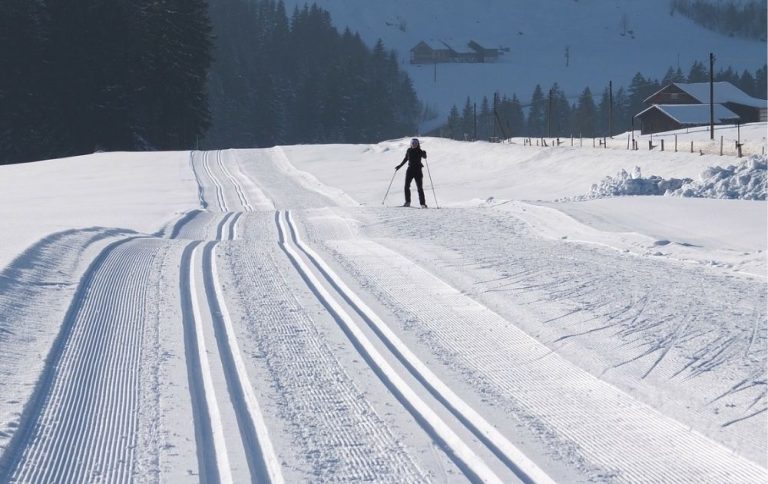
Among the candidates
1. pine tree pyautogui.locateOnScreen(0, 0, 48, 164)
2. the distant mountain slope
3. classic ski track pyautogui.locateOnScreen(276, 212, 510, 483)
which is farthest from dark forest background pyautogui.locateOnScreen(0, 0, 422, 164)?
the distant mountain slope

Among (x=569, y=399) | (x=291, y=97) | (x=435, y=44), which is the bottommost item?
(x=569, y=399)

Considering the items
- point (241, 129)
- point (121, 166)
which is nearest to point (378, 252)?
point (121, 166)

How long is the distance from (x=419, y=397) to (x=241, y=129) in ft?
346

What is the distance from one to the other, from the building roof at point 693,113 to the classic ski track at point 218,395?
7356cm

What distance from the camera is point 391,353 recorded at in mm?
A: 7238

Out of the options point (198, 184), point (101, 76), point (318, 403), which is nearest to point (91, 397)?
point (318, 403)

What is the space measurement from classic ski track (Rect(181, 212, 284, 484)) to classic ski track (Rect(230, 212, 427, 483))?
19cm

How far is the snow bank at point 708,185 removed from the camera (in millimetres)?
20891

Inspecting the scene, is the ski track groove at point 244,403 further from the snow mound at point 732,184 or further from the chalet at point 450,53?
the chalet at point 450,53

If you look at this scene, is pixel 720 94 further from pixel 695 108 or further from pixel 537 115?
pixel 537 115

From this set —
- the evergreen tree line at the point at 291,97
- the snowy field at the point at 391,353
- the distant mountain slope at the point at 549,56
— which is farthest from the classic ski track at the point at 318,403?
the distant mountain slope at the point at 549,56

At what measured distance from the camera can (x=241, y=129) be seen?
109375 mm

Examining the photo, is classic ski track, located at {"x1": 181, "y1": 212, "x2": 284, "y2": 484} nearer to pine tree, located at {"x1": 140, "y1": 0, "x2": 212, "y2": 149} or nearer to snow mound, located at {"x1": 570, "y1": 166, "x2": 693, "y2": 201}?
snow mound, located at {"x1": 570, "y1": 166, "x2": 693, "y2": 201}

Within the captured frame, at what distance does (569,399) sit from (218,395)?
231 centimetres
